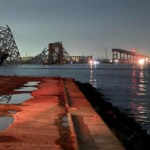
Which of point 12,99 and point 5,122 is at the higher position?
point 5,122

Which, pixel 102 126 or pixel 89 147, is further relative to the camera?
pixel 102 126

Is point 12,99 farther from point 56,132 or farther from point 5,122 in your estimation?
point 56,132

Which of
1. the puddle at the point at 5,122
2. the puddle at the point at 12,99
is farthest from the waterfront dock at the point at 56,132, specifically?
the puddle at the point at 12,99

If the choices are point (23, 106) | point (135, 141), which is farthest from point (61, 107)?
point (135, 141)

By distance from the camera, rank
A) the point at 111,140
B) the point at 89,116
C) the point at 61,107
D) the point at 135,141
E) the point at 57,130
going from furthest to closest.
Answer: the point at 61,107
the point at 89,116
the point at 135,141
the point at 57,130
the point at 111,140

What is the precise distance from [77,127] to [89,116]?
2120 millimetres

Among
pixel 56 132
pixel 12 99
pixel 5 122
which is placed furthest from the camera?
pixel 12 99

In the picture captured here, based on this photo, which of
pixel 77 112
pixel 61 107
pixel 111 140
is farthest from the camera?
pixel 61 107

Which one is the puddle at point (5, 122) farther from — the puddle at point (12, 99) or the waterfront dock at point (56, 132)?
the puddle at point (12, 99)

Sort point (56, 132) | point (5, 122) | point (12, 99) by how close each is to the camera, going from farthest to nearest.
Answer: point (12, 99), point (5, 122), point (56, 132)

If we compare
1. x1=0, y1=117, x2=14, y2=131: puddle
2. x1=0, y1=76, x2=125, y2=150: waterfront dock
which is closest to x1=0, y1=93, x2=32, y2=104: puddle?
x1=0, y1=76, x2=125, y2=150: waterfront dock

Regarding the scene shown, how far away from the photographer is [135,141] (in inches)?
433

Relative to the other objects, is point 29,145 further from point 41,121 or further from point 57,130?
point 41,121

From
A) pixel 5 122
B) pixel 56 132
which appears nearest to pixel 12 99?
pixel 5 122
